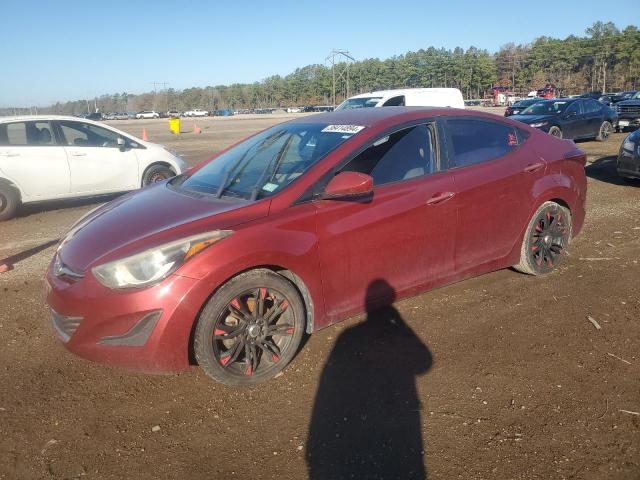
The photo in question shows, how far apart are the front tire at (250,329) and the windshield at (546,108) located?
15.5 m

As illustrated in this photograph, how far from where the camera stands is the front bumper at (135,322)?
112 inches

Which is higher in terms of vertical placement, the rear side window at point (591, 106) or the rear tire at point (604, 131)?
the rear side window at point (591, 106)

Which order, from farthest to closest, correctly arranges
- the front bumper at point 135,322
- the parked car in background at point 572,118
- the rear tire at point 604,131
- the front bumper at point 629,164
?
the rear tire at point 604,131
the parked car in background at point 572,118
the front bumper at point 629,164
the front bumper at point 135,322

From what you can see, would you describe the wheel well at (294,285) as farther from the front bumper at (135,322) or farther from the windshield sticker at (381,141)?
the windshield sticker at (381,141)

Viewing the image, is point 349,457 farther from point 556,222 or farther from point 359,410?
point 556,222

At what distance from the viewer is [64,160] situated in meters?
8.41

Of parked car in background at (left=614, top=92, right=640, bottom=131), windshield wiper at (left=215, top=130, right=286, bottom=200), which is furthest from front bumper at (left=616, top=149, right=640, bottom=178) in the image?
parked car in background at (left=614, top=92, right=640, bottom=131)

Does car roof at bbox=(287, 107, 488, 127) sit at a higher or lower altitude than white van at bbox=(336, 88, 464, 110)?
lower

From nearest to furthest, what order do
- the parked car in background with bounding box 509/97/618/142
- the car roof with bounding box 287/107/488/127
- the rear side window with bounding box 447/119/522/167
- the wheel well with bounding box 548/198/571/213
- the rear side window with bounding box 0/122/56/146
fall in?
the car roof with bounding box 287/107/488/127
the rear side window with bounding box 447/119/522/167
the wheel well with bounding box 548/198/571/213
the rear side window with bounding box 0/122/56/146
the parked car in background with bounding box 509/97/618/142

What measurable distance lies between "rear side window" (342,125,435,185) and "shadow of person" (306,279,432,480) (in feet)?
2.62

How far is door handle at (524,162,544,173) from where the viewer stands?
443cm

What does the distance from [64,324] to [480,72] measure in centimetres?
11510

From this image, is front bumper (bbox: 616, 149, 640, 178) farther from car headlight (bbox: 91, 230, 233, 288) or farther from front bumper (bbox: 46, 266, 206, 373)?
front bumper (bbox: 46, 266, 206, 373)

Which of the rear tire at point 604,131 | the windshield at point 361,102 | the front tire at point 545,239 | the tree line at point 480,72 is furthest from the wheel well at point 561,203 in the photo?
the tree line at point 480,72
